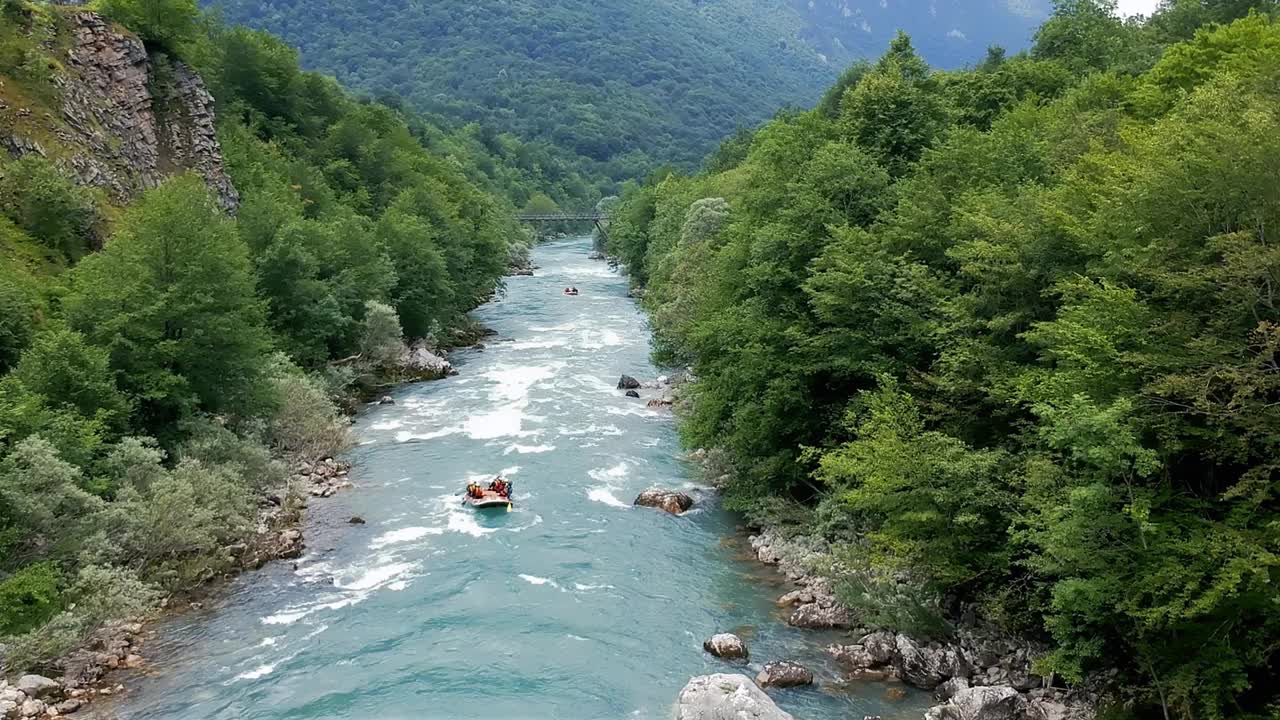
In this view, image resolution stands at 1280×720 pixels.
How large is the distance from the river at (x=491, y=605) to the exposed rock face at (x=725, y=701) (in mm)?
1110

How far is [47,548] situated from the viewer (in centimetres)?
2066

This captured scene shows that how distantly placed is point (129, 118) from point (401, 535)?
97.1 feet

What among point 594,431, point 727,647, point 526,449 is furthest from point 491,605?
point 594,431

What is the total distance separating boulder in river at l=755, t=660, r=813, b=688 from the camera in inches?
752

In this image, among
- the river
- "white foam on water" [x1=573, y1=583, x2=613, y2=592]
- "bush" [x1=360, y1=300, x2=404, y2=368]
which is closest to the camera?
the river

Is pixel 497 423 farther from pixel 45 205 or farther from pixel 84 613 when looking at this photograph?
pixel 84 613

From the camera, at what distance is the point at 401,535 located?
27.3 meters

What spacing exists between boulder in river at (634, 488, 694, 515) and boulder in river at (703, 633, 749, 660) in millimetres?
8706

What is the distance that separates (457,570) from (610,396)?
19670 millimetres

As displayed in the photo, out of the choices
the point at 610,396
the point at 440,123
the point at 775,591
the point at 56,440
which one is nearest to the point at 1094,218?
the point at 775,591

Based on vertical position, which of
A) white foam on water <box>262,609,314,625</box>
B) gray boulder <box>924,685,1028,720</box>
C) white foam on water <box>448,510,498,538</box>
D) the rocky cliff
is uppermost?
the rocky cliff

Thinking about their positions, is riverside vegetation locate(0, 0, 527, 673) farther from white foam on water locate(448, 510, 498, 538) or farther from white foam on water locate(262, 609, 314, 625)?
white foam on water locate(448, 510, 498, 538)

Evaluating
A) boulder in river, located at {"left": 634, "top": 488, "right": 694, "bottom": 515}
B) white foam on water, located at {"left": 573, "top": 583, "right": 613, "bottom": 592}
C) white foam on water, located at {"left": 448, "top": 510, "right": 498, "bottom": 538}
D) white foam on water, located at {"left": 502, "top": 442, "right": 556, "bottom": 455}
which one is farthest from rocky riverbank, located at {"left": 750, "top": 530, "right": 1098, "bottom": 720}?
white foam on water, located at {"left": 502, "top": 442, "right": 556, "bottom": 455}

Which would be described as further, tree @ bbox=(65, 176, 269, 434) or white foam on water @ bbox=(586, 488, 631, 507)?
white foam on water @ bbox=(586, 488, 631, 507)
